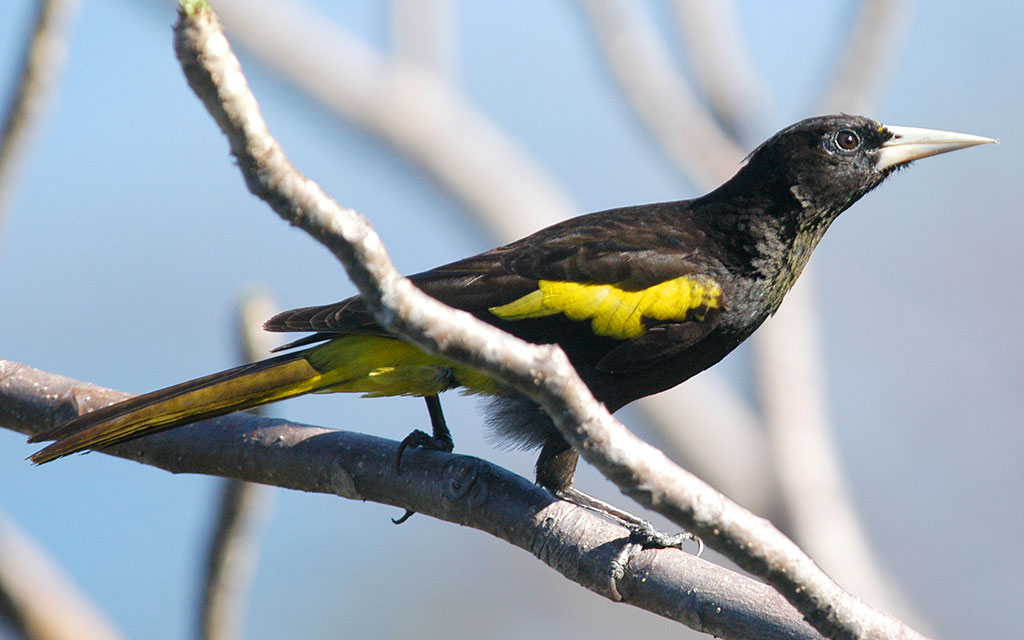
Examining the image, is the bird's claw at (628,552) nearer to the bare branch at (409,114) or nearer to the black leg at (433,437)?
the black leg at (433,437)

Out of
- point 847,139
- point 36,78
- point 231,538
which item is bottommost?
point 231,538

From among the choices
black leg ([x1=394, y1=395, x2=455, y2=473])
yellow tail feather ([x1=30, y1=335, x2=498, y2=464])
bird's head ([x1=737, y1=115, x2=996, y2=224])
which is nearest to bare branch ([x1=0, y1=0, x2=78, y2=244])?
yellow tail feather ([x1=30, y1=335, x2=498, y2=464])

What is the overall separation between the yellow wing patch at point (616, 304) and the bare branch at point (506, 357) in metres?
1.66

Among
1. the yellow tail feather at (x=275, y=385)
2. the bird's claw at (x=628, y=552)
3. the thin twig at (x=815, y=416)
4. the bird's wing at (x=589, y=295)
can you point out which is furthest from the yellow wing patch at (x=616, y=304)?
the thin twig at (x=815, y=416)

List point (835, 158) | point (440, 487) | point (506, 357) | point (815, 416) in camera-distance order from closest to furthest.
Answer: point (506, 357), point (440, 487), point (835, 158), point (815, 416)

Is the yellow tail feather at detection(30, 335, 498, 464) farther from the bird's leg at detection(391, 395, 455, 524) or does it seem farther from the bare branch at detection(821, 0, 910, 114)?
the bare branch at detection(821, 0, 910, 114)

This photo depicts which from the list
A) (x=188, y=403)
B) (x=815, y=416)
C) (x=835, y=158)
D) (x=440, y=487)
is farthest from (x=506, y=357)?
(x=815, y=416)

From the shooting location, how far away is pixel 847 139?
4355mm

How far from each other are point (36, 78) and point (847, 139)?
10.6 feet

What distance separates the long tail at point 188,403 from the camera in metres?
3.11

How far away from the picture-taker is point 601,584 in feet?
9.39

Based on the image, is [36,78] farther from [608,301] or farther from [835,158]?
[835,158]

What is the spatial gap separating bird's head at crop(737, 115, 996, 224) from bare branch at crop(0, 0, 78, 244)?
2.83m

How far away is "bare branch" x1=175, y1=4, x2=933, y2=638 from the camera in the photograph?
1.63 metres
